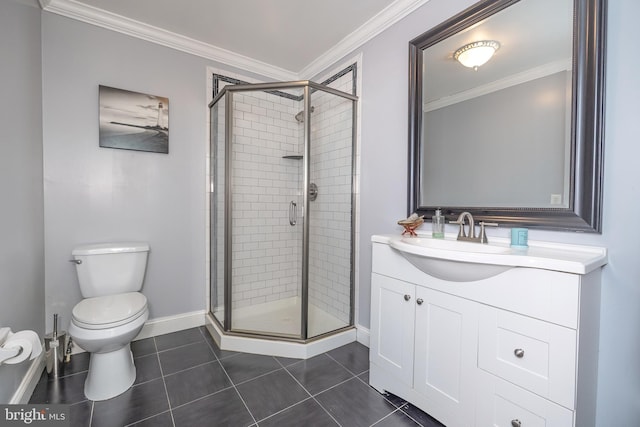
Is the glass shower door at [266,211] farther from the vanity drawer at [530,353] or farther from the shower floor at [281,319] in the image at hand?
the vanity drawer at [530,353]

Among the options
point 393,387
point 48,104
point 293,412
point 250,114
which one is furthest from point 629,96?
point 48,104

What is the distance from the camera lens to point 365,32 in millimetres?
2168

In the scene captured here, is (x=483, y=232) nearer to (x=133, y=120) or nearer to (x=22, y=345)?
(x=22, y=345)

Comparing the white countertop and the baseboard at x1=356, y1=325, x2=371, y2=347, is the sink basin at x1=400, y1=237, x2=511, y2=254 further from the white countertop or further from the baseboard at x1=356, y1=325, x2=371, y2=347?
the baseboard at x1=356, y1=325, x2=371, y2=347

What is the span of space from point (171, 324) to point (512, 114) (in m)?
2.88

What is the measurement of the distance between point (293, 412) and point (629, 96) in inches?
81.2

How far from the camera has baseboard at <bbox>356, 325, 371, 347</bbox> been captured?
2.19 m

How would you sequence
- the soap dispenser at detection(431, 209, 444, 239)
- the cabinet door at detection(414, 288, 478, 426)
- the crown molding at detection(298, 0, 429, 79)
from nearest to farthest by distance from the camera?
1. the cabinet door at detection(414, 288, 478, 426)
2. the soap dispenser at detection(431, 209, 444, 239)
3. the crown molding at detection(298, 0, 429, 79)

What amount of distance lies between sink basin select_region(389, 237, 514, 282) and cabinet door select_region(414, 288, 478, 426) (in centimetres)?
13

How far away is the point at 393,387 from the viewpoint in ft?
5.11

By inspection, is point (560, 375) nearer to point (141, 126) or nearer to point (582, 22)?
point (582, 22)

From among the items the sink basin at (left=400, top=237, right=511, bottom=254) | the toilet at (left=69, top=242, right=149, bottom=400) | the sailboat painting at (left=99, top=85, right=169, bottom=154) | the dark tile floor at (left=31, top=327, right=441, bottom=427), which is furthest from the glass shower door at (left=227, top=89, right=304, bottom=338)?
the sink basin at (left=400, top=237, right=511, bottom=254)

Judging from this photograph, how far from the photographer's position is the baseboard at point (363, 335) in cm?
219

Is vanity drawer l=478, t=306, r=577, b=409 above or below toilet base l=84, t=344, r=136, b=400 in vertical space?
above
